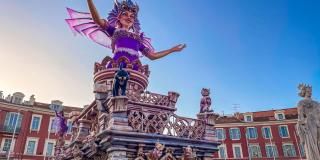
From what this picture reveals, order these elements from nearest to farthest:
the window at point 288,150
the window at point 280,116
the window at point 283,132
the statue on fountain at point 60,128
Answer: the statue on fountain at point 60,128
the window at point 288,150
the window at point 283,132
the window at point 280,116

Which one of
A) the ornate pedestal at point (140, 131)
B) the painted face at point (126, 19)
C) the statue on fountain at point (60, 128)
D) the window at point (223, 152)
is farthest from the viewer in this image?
the window at point (223, 152)

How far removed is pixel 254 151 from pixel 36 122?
40681mm

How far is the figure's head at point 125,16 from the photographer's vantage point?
48.4 ft

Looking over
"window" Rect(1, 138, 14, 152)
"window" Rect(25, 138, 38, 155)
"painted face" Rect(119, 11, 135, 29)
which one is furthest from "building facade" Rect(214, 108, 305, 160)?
"painted face" Rect(119, 11, 135, 29)

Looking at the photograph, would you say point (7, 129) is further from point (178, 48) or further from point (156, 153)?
point (156, 153)

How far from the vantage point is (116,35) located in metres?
14.1

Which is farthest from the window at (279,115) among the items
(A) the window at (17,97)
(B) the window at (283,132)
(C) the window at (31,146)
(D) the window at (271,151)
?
(A) the window at (17,97)

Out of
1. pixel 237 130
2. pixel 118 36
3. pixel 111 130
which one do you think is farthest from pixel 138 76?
pixel 237 130

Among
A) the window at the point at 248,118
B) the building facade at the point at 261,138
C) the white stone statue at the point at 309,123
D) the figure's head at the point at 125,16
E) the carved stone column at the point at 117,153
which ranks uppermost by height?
the window at the point at 248,118

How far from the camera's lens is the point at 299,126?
317 inches

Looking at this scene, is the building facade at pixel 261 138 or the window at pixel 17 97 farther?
the building facade at pixel 261 138

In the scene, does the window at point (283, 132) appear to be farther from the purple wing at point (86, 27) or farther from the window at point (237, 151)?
the purple wing at point (86, 27)

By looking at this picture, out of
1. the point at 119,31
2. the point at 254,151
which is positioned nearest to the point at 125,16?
the point at 119,31

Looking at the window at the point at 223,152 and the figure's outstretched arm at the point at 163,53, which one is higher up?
the figure's outstretched arm at the point at 163,53
